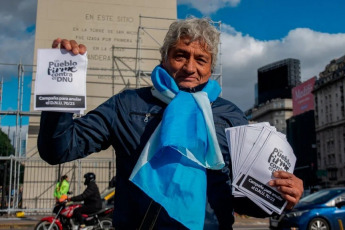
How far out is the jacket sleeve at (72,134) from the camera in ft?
5.78

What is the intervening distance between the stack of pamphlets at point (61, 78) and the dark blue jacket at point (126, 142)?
0.10 metres

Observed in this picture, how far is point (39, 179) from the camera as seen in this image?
1727cm

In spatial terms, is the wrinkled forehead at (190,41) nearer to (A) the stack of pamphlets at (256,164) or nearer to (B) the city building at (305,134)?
(A) the stack of pamphlets at (256,164)

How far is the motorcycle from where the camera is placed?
32.4ft

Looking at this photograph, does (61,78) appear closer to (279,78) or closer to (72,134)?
(72,134)

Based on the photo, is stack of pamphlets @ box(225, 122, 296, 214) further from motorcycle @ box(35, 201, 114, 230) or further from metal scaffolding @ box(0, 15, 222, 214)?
metal scaffolding @ box(0, 15, 222, 214)

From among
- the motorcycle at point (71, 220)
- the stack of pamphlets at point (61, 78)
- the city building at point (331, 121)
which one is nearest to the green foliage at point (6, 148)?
the motorcycle at point (71, 220)

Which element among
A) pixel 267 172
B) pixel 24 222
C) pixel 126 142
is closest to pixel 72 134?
pixel 126 142

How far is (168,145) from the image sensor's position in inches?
70.9

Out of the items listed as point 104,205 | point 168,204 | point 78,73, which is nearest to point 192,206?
point 168,204

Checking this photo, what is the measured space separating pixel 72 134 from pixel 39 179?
16.4 m

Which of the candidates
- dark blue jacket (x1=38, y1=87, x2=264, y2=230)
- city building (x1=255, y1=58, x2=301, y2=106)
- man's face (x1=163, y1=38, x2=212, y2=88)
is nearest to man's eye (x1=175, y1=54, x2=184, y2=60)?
man's face (x1=163, y1=38, x2=212, y2=88)

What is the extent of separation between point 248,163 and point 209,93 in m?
0.38

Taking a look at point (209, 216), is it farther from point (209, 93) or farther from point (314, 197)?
point (314, 197)
